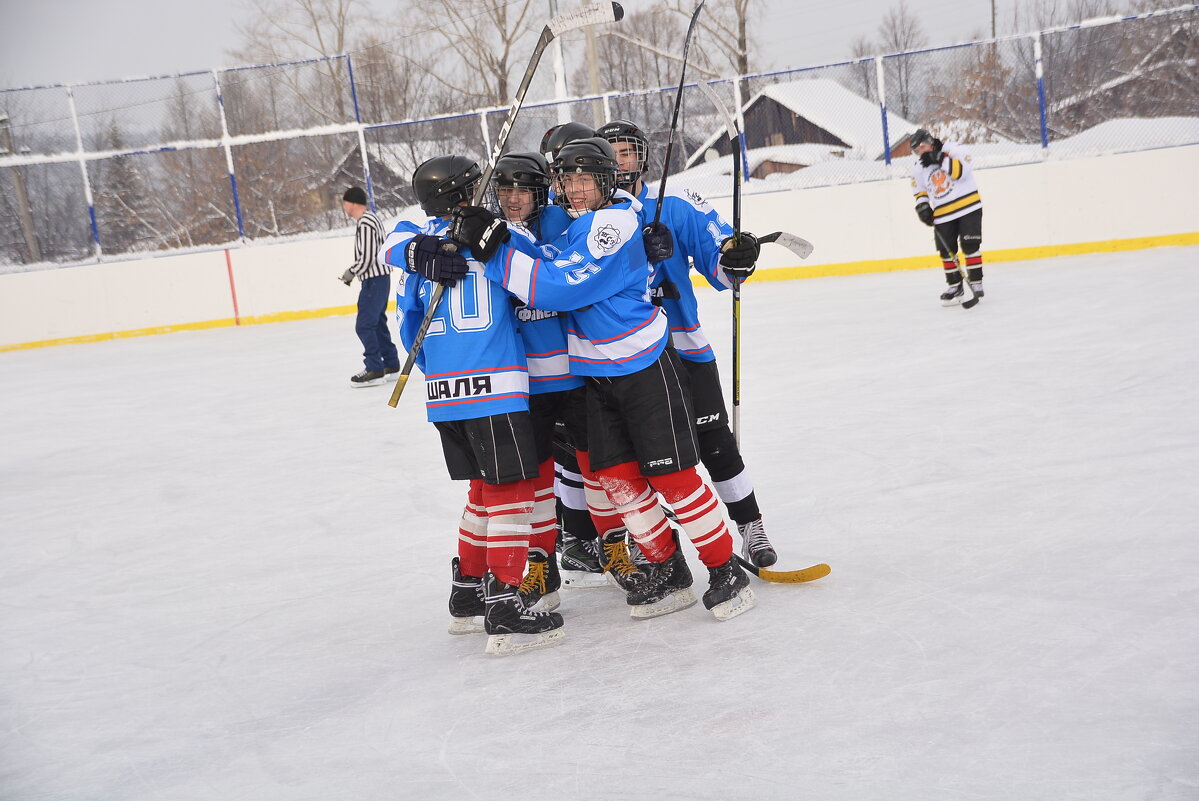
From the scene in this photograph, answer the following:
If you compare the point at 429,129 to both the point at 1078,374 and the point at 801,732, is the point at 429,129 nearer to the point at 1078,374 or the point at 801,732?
the point at 1078,374

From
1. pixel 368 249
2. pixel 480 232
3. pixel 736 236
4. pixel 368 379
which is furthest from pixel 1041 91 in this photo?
pixel 480 232

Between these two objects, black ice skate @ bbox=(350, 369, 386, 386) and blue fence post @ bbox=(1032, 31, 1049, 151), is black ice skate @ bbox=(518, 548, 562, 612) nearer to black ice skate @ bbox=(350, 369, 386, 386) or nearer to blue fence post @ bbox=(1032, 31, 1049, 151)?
black ice skate @ bbox=(350, 369, 386, 386)

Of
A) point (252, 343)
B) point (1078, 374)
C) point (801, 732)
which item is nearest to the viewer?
point (801, 732)

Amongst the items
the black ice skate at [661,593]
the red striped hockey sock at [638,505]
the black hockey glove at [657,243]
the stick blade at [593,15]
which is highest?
the stick blade at [593,15]

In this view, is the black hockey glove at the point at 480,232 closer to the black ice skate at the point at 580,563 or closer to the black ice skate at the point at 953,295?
the black ice skate at the point at 580,563

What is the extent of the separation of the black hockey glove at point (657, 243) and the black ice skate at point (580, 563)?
914 mm

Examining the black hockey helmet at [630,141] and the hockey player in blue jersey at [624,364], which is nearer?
the hockey player in blue jersey at [624,364]

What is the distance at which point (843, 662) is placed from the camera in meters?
2.12

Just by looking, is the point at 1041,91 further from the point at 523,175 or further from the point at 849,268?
the point at 523,175

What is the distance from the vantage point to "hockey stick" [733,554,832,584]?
8.48ft

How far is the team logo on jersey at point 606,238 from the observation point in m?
2.24

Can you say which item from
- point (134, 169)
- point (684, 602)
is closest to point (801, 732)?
point (684, 602)

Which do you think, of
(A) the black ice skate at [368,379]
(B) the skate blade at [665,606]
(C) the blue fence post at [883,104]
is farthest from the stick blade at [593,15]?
(C) the blue fence post at [883,104]

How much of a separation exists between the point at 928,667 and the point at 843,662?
17 cm
